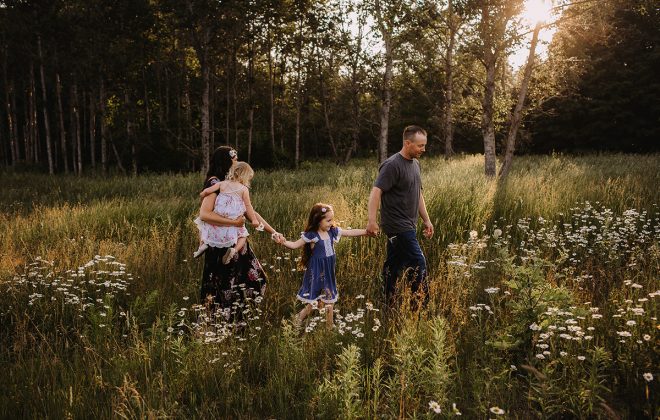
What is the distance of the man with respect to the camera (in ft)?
17.4

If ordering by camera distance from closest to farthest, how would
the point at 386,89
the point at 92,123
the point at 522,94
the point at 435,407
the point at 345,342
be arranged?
the point at 435,407 → the point at 345,342 → the point at 522,94 → the point at 386,89 → the point at 92,123

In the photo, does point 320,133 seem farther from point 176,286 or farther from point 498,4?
point 176,286

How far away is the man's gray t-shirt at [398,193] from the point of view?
5316 millimetres

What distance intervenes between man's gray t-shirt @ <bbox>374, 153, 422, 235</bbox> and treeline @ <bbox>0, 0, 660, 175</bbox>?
10.1 meters

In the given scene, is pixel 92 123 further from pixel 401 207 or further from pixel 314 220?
pixel 401 207

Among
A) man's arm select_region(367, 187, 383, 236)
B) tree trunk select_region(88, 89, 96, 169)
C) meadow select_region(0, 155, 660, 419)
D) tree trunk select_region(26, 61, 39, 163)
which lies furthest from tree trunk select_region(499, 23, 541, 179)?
tree trunk select_region(26, 61, 39, 163)

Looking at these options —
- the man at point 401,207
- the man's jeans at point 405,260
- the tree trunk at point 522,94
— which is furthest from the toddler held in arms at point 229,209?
the tree trunk at point 522,94

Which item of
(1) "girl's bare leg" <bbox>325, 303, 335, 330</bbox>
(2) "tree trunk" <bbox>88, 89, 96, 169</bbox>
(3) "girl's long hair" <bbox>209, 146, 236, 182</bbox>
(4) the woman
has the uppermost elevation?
(2) "tree trunk" <bbox>88, 89, 96, 169</bbox>

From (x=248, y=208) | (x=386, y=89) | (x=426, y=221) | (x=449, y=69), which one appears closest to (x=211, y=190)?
(x=248, y=208)

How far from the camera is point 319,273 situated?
15.9ft

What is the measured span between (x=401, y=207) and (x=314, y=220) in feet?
3.60

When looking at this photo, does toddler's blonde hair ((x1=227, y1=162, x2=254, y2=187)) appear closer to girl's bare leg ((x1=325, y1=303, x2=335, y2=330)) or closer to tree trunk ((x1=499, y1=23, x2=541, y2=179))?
girl's bare leg ((x1=325, y1=303, x2=335, y2=330))

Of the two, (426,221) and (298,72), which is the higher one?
(298,72)

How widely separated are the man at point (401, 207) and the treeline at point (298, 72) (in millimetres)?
9952
